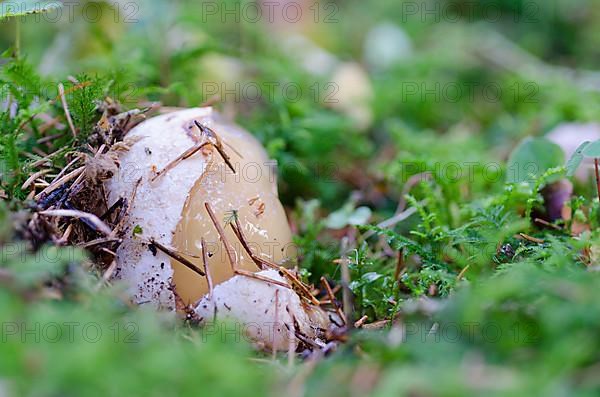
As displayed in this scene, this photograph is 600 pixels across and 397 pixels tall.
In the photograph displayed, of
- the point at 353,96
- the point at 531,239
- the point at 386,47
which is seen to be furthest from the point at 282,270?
the point at 386,47

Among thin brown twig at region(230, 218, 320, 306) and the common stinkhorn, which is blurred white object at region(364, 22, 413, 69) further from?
thin brown twig at region(230, 218, 320, 306)

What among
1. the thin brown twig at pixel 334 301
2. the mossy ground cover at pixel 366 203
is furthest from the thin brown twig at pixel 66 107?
the thin brown twig at pixel 334 301

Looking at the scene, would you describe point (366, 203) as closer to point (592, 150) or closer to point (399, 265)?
point (399, 265)

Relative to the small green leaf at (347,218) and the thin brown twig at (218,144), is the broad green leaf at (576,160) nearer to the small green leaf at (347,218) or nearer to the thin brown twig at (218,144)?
the small green leaf at (347,218)

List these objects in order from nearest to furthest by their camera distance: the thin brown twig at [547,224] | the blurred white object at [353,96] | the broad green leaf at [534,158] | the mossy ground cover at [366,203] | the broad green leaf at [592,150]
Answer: the mossy ground cover at [366,203] < the broad green leaf at [592,150] < the thin brown twig at [547,224] < the broad green leaf at [534,158] < the blurred white object at [353,96]

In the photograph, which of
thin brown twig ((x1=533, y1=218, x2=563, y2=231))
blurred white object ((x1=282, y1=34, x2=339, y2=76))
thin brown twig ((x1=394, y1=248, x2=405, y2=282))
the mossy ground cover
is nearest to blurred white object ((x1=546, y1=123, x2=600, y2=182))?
the mossy ground cover

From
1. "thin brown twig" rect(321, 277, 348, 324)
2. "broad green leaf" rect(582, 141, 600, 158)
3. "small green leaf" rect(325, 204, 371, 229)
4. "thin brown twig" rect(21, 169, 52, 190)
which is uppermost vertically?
"broad green leaf" rect(582, 141, 600, 158)
